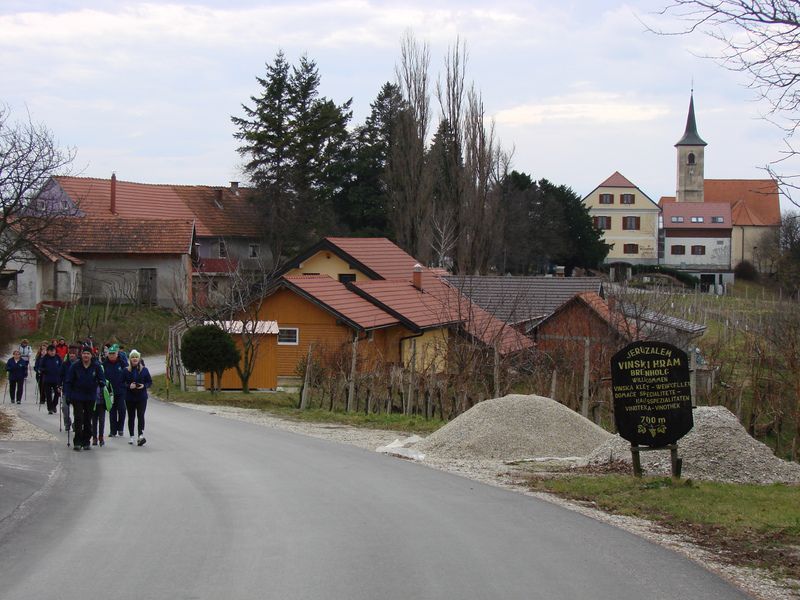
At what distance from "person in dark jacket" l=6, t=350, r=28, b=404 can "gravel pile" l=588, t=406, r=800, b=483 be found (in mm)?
17901

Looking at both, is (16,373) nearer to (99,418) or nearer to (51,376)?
(51,376)

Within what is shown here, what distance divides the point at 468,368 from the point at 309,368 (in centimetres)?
440

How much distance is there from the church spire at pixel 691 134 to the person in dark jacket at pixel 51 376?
109141 mm

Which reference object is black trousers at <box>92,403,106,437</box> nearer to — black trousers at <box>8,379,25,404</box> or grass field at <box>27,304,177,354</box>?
black trousers at <box>8,379,25,404</box>

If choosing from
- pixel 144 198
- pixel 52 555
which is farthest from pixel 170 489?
pixel 144 198

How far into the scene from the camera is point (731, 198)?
118 metres

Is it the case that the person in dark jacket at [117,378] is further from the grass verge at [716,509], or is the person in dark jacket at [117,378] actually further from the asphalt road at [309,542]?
the grass verge at [716,509]

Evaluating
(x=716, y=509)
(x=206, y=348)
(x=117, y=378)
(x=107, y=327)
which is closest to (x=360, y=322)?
(x=206, y=348)

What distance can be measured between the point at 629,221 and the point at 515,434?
91791 mm

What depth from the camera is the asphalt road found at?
7594 millimetres

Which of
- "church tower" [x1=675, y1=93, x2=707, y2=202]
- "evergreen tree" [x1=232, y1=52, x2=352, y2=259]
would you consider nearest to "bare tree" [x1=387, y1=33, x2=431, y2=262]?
"evergreen tree" [x1=232, y1=52, x2=352, y2=259]

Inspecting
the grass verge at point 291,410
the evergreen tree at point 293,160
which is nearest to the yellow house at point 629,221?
the evergreen tree at point 293,160

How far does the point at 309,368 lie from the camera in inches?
1069

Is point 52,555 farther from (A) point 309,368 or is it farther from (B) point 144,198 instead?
(B) point 144,198
